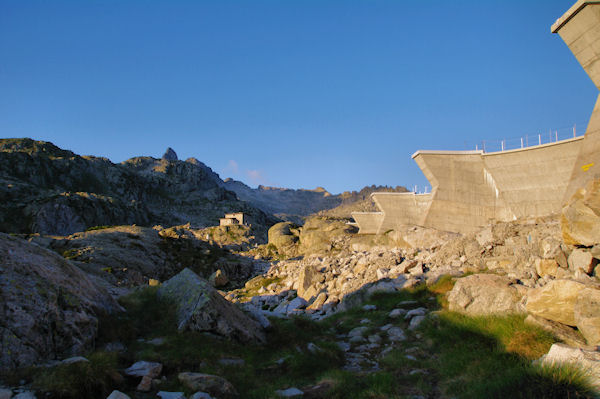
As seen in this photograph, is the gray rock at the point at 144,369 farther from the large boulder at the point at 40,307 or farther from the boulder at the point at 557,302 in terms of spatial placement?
the boulder at the point at 557,302

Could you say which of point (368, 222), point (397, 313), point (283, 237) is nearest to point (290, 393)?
point (397, 313)

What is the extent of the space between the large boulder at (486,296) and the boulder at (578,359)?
280cm

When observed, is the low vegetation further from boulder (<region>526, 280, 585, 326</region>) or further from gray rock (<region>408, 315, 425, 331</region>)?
boulder (<region>526, 280, 585, 326</region>)

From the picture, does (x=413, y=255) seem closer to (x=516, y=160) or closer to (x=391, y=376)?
(x=391, y=376)

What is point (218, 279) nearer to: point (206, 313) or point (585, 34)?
point (206, 313)

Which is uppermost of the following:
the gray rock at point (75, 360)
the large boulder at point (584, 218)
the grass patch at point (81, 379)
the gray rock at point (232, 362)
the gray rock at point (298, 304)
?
the large boulder at point (584, 218)

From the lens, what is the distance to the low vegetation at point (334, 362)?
451 cm

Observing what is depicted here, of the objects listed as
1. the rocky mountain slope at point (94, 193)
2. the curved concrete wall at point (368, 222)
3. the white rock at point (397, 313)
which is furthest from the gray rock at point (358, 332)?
the rocky mountain slope at point (94, 193)

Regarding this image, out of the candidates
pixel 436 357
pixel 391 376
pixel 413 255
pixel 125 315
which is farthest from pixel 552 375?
pixel 413 255

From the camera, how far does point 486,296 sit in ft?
27.9

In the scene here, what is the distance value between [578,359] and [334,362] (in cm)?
430

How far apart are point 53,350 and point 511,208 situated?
32.3 meters

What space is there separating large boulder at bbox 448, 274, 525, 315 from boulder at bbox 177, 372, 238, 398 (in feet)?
19.7

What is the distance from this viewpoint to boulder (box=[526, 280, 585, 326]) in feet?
20.5
